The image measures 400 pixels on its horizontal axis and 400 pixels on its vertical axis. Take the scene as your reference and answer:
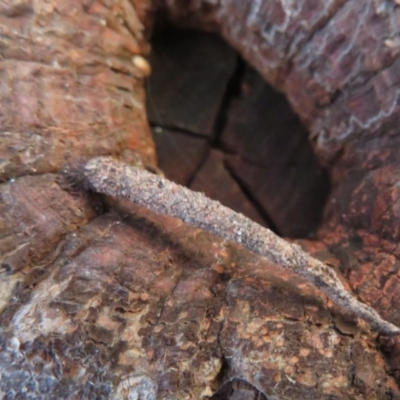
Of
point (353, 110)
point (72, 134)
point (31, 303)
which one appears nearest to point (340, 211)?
point (353, 110)

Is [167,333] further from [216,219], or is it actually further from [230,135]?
[230,135]

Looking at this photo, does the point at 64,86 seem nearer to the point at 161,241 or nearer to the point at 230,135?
the point at 161,241

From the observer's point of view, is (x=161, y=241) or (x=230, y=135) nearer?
(x=161, y=241)

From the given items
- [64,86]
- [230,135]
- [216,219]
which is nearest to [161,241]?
[216,219]

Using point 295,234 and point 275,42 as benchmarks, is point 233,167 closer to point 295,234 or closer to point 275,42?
point 295,234

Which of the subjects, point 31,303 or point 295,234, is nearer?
point 31,303

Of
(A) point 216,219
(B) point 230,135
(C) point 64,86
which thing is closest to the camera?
(A) point 216,219

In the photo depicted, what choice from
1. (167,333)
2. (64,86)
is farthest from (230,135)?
(167,333)

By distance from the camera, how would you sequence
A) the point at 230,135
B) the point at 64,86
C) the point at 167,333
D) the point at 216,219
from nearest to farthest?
1. the point at 167,333
2. the point at 216,219
3. the point at 64,86
4. the point at 230,135

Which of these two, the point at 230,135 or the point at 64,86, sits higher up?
the point at 64,86
